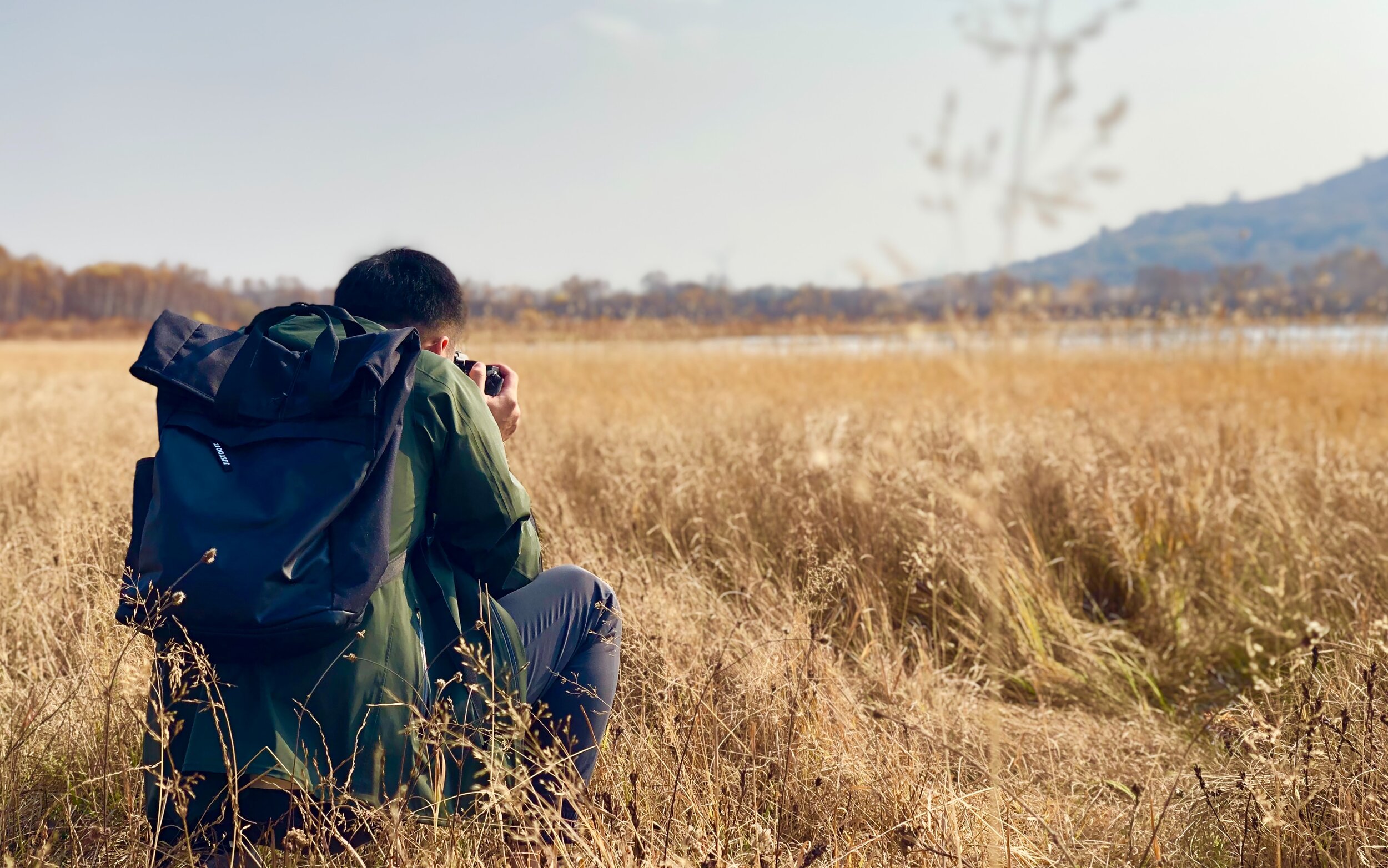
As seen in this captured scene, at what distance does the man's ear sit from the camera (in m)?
1.86

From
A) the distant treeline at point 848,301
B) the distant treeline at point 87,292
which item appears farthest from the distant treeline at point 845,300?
the distant treeline at point 87,292

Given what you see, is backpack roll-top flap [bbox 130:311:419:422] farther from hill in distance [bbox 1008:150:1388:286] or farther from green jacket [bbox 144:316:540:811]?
hill in distance [bbox 1008:150:1388:286]

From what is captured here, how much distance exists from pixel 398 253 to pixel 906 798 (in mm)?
1596

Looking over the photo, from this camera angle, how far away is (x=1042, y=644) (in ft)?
9.62

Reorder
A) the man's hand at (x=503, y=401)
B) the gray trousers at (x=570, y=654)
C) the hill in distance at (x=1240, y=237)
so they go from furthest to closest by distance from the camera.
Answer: the man's hand at (x=503, y=401), the gray trousers at (x=570, y=654), the hill in distance at (x=1240, y=237)

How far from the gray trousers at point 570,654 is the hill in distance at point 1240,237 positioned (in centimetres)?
121

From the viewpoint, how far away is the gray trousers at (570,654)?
5.83ft

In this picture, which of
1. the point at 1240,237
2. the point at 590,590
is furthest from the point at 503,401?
the point at 1240,237

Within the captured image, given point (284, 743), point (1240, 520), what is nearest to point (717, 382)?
point (1240, 520)

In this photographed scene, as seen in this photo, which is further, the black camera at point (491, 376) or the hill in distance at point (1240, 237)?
the black camera at point (491, 376)

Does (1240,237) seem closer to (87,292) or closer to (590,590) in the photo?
(590,590)

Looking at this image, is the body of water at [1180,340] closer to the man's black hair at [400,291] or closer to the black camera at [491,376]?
the black camera at [491,376]

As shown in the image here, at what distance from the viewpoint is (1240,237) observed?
8641mm

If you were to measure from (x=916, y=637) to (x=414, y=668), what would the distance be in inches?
75.0
